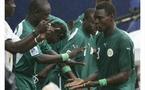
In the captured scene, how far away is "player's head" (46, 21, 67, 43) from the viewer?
378cm

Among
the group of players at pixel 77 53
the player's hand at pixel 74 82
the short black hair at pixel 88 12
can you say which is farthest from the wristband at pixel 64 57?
the short black hair at pixel 88 12

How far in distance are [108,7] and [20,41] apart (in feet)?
1.44

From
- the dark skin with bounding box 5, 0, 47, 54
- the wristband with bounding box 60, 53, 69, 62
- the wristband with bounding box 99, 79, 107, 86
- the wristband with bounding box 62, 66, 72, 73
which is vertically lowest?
the wristband with bounding box 99, 79, 107, 86

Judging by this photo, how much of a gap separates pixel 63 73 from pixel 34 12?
12.0 inches

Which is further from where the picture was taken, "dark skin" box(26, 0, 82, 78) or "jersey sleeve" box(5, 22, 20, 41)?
"dark skin" box(26, 0, 82, 78)

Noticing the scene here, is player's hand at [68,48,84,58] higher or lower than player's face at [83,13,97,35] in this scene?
lower

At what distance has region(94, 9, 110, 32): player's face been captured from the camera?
12.5 feet

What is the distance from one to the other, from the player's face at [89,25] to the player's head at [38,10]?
0.60 feet

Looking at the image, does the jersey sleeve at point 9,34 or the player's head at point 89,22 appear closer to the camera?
the jersey sleeve at point 9,34

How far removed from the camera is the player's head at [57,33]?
3781 mm

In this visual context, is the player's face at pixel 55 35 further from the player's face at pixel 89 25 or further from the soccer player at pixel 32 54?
the player's face at pixel 89 25

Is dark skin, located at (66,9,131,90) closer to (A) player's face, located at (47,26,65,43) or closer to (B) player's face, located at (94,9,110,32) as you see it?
(B) player's face, located at (94,9,110,32)

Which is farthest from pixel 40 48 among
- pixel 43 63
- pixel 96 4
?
pixel 96 4

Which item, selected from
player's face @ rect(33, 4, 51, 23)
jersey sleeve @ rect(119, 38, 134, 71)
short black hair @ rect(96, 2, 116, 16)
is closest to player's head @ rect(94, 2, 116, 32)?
short black hair @ rect(96, 2, 116, 16)
